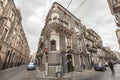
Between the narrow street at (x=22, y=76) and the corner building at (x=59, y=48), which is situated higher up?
the corner building at (x=59, y=48)

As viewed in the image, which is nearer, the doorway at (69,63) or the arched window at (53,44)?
the arched window at (53,44)

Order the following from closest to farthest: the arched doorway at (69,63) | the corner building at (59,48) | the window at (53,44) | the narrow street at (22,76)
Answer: the narrow street at (22,76), the corner building at (59,48), the window at (53,44), the arched doorway at (69,63)

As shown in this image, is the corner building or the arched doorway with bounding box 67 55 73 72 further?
the arched doorway with bounding box 67 55 73 72

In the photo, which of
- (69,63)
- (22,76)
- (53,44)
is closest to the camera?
(22,76)

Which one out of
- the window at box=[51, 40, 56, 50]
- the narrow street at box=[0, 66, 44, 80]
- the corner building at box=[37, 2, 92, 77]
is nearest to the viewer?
the narrow street at box=[0, 66, 44, 80]

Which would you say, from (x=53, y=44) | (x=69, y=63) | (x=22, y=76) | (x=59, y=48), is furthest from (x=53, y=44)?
(x=22, y=76)

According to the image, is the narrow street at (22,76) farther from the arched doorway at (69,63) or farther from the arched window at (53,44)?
the arched doorway at (69,63)

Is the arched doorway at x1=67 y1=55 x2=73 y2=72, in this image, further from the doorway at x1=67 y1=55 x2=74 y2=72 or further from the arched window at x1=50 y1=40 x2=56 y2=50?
the arched window at x1=50 y1=40 x2=56 y2=50

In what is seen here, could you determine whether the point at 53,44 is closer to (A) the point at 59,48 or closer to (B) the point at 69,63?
(A) the point at 59,48

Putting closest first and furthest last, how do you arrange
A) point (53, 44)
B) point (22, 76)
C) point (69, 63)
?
1. point (22, 76)
2. point (53, 44)
3. point (69, 63)

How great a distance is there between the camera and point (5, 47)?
2250 centimetres

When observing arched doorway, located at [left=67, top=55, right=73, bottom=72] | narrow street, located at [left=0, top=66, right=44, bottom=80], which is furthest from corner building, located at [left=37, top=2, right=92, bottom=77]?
narrow street, located at [left=0, top=66, right=44, bottom=80]

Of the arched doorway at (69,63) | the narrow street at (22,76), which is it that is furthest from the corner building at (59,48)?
the narrow street at (22,76)

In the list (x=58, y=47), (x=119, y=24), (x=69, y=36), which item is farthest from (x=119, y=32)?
(x=58, y=47)
